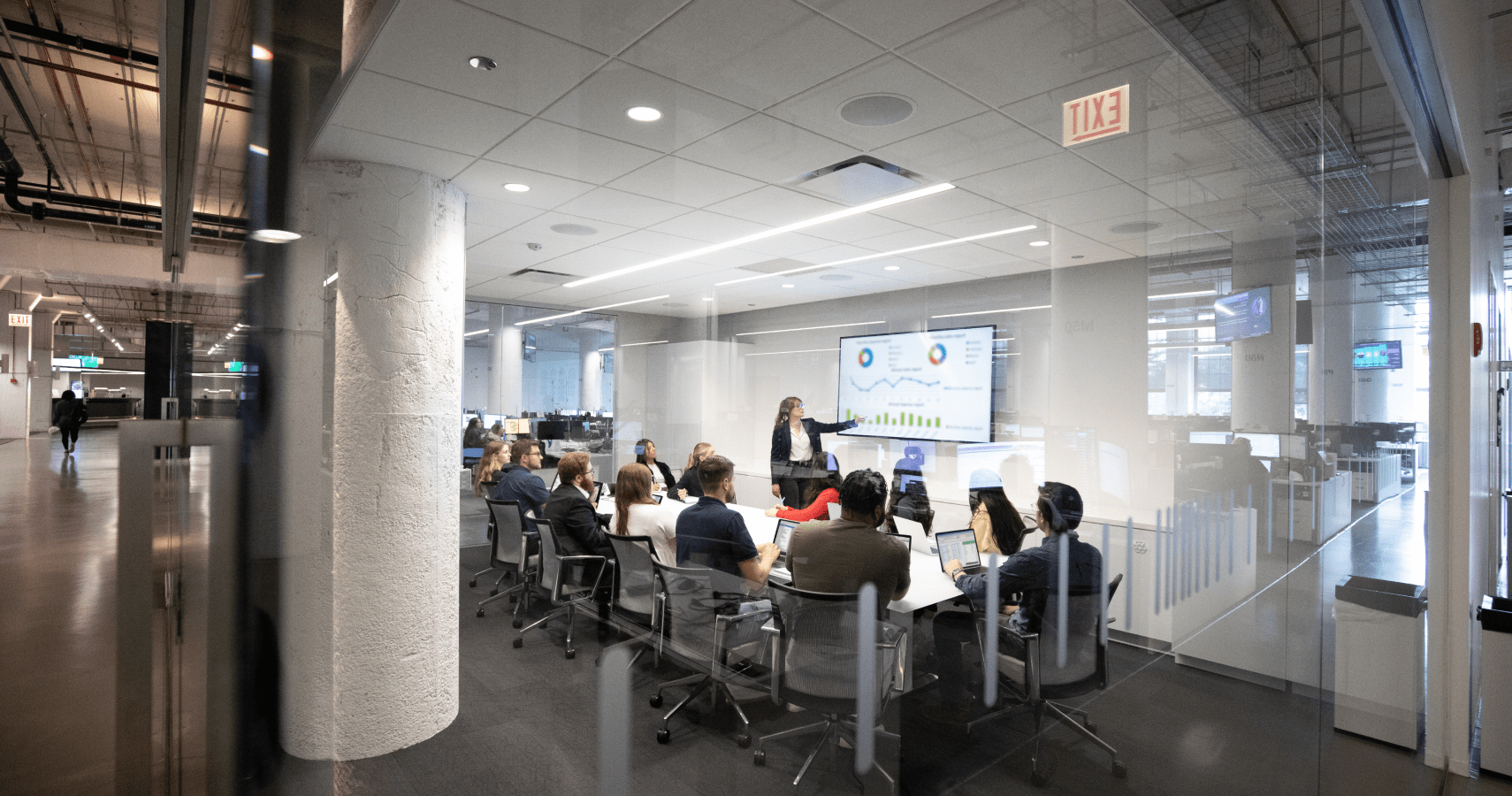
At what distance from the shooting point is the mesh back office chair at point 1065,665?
1770mm

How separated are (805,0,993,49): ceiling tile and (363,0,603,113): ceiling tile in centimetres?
75

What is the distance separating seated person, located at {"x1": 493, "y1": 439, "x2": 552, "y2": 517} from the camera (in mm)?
1463

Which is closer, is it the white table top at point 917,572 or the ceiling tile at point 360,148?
the ceiling tile at point 360,148

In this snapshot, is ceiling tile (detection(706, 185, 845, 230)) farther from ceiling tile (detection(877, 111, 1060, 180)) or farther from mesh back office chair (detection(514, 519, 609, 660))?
mesh back office chair (detection(514, 519, 609, 660))

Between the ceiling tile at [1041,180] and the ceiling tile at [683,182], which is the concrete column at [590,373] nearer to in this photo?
the ceiling tile at [683,182]

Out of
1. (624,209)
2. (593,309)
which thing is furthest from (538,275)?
(624,209)

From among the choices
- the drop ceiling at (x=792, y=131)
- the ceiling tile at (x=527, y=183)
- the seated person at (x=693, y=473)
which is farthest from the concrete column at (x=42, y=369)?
the ceiling tile at (x=527, y=183)

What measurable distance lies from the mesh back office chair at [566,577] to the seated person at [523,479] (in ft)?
0.29

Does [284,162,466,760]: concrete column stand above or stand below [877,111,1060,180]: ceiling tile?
below

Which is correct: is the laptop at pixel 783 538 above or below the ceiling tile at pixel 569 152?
below

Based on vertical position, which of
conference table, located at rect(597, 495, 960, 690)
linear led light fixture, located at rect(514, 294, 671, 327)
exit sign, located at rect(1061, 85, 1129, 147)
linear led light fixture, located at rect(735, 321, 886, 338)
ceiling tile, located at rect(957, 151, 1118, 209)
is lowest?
conference table, located at rect(597, 495, 960, 690)

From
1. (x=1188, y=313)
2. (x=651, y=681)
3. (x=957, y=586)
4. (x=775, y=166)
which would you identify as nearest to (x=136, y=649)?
(x=651, y=681)

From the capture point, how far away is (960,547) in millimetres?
1812

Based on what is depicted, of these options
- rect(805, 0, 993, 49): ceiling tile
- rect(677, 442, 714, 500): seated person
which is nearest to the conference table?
rect(677, 442, 714, 500): seated person
